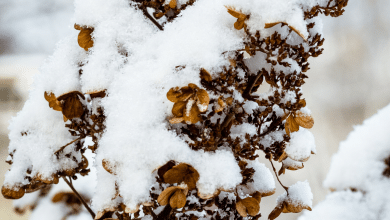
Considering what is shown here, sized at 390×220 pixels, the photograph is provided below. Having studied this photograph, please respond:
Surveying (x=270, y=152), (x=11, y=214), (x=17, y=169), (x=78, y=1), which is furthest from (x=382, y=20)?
(x=11, y=214)

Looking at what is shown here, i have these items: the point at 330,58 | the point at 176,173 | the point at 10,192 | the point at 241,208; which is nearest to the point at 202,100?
the point at 176,173

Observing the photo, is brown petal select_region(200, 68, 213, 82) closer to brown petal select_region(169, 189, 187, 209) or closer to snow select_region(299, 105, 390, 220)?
brown petal select_region(169, 189, 187, 209)

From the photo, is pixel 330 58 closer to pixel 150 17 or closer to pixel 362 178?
pixel 362 178

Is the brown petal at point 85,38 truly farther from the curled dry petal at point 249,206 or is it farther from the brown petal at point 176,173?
the curled dry petal at point 249,206

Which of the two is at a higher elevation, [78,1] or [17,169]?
[78,1]

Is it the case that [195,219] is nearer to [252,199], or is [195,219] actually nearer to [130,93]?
[252,199]

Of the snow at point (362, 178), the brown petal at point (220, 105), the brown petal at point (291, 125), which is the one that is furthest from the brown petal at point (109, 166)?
the snow at point (362, 178)

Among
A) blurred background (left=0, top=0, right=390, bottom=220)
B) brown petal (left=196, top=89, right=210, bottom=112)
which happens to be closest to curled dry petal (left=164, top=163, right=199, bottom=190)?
brown petal (left=196, top=89, right=210, bottom=112)
